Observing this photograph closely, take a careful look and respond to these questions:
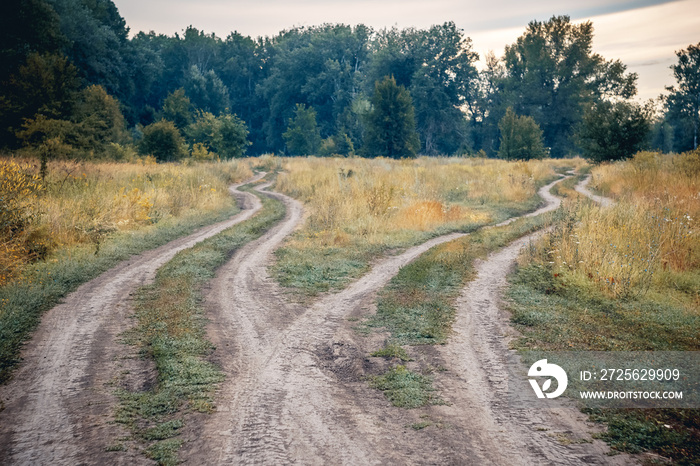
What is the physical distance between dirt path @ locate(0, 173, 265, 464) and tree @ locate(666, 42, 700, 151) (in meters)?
72.6

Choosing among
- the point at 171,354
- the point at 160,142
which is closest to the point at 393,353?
the point at 171,354

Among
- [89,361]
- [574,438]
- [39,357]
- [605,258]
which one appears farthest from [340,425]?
[605,258]

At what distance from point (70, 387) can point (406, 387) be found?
351cm

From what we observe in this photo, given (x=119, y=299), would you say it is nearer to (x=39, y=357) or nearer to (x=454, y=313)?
(x=39, y=357)

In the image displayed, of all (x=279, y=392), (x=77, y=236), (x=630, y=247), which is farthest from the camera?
(x=77, y=236)

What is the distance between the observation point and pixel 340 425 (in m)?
4.14

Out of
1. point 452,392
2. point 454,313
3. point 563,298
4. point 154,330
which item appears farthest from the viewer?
point 563,298

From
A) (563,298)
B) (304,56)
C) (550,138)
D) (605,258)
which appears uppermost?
(304,56)

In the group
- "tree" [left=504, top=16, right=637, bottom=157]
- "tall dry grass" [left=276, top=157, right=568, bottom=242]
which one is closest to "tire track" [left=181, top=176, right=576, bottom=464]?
"tall dry grass" [left=276, top=157, right=568, bottom=242]

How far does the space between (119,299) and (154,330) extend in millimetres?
1781

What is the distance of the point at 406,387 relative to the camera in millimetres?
4836

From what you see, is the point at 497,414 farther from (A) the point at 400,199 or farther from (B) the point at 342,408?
(A) the point at 400,199

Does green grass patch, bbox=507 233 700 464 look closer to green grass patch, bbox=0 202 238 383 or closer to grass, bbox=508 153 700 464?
grass, bbox=508 153 700 464

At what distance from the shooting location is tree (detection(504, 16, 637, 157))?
66438mm
